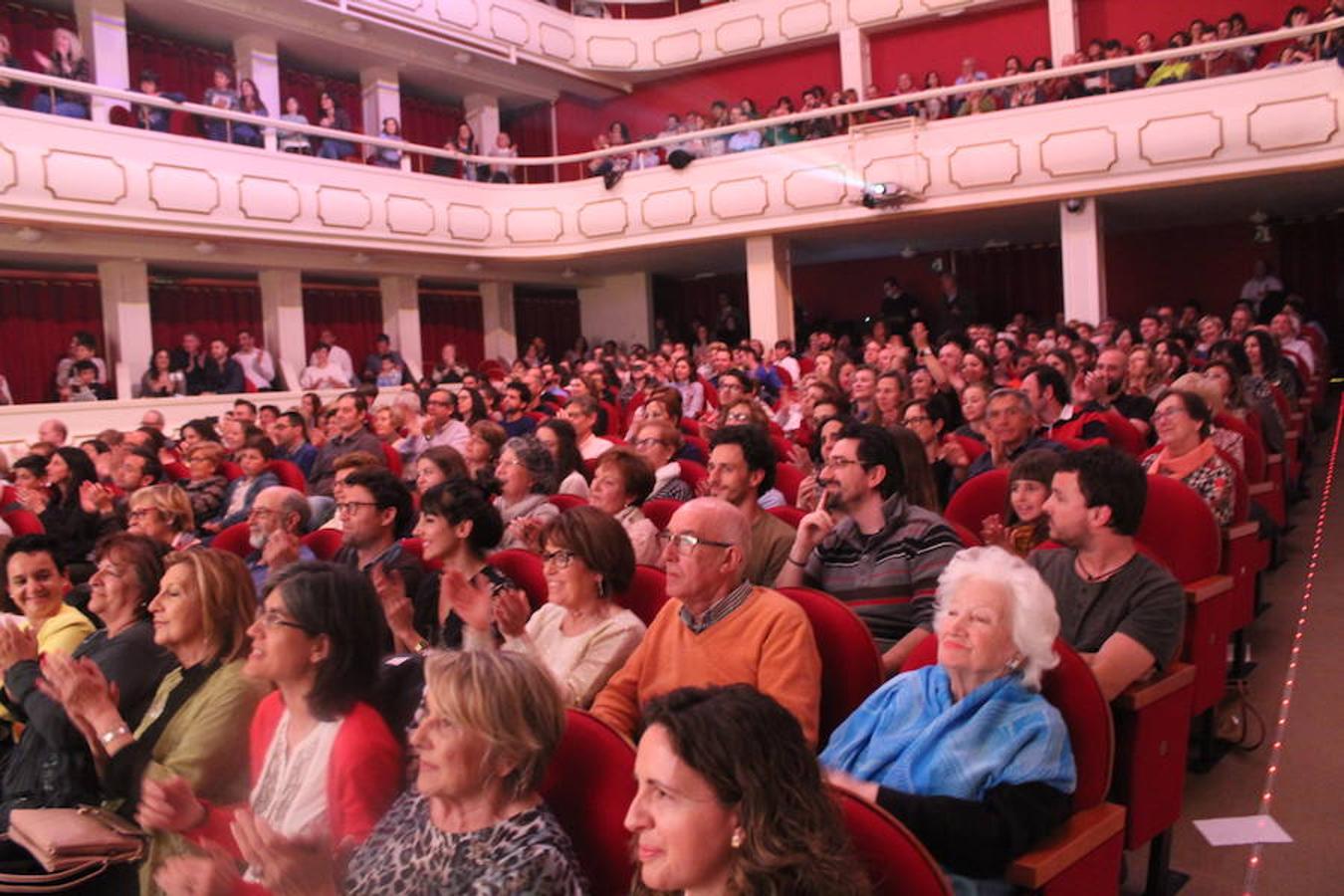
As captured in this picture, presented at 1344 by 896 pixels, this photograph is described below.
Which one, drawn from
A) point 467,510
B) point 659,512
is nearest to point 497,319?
point 659,512

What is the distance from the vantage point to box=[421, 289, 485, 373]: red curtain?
11.7 metres

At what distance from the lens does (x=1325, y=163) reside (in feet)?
24.0

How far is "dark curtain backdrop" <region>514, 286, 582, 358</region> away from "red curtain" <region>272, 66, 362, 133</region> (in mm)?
2557

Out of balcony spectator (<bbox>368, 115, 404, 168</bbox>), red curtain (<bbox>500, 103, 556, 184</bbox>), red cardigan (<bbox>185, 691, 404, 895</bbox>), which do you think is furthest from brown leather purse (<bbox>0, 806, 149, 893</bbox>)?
red curtain (<bbox>500, 103, 556, 184</bbox>)

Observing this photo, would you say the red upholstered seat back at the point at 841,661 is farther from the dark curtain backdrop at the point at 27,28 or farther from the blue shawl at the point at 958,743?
the dark curtain backdrop at the point at 27,28

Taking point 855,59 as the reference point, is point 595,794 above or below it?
below

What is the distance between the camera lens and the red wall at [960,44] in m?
10.9

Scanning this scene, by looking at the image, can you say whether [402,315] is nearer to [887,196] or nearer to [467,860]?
[887,196]

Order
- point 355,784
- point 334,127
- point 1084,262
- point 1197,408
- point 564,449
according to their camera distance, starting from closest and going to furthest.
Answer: point 355,784 < point 1197,408 < point 564,449 < point 1084,262 < point 334,127

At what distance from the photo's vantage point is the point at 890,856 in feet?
3.86

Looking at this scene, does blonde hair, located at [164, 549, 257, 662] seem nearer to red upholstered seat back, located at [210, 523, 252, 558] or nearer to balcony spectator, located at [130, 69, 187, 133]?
red upholstered seat back, located at [210, 523, 252, 558]

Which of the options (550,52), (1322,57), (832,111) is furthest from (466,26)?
(1322,57)

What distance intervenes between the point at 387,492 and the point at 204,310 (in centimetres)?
776

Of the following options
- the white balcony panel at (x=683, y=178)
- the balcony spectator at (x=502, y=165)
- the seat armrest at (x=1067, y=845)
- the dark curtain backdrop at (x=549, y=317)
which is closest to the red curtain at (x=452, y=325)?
the dark curtain backdrop at (x=549, y=317)
